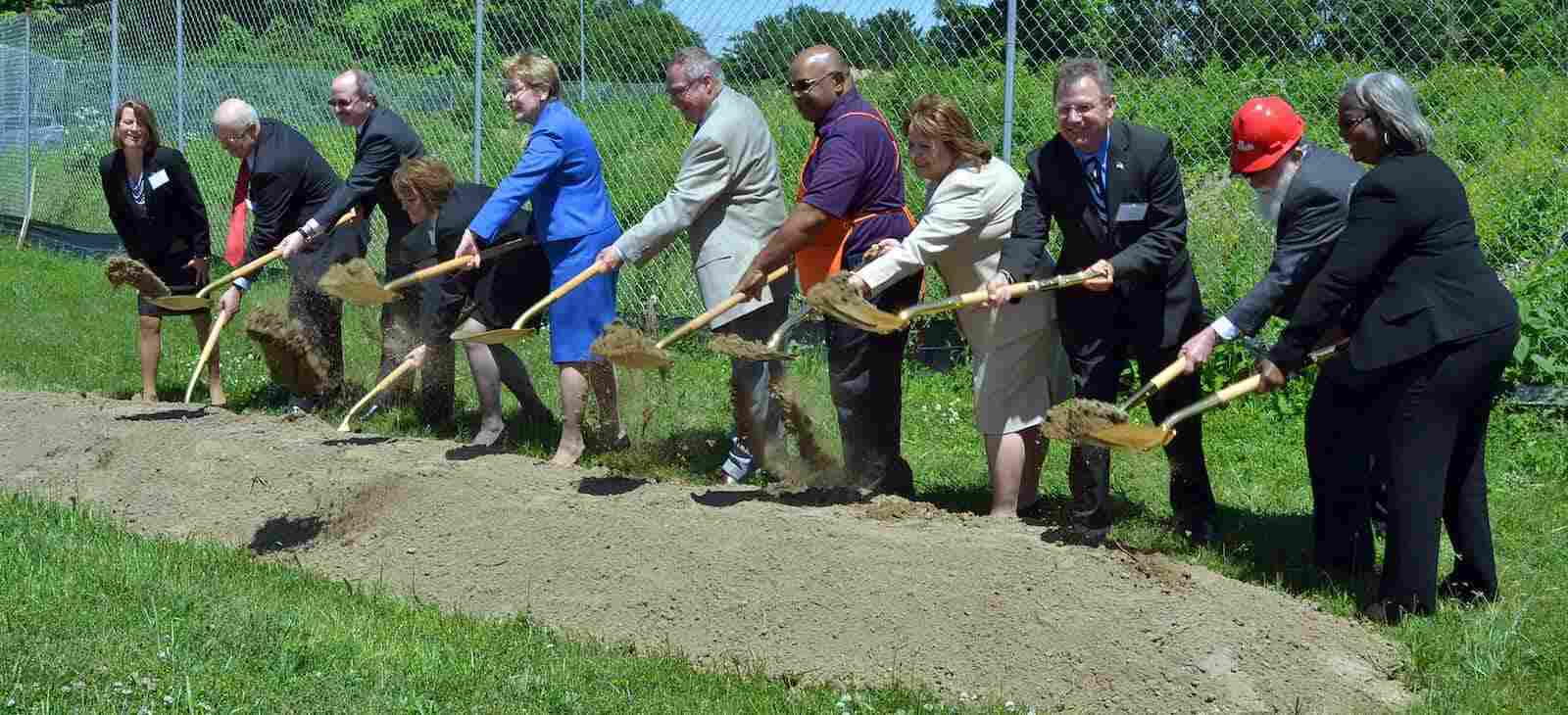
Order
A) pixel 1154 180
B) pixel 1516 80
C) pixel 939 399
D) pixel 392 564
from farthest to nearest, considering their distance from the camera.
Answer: pixel 939 399 → pixel 1516 80 → pixel 392 564 → pixel 1154 180

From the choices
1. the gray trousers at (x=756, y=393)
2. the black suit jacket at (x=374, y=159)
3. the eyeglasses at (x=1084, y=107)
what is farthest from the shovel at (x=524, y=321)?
the eyeglasses at (x=1084, y=107)

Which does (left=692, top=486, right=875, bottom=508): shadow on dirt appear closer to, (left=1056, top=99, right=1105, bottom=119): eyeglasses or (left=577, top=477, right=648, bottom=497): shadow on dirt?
(left=577, top=477, right=648, bottom=497): shadow on dirt

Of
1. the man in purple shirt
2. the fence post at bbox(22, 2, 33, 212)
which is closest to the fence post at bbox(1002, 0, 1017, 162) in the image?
the man in purple shirt

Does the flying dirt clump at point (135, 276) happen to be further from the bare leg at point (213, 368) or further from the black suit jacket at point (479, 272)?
the black suit jacket at point (479, 272)

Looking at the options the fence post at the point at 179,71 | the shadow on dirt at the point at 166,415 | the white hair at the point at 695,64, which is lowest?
the shadow on dirt at the point at 166,415

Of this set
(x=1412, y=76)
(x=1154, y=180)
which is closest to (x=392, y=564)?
(x=1154, y=180)

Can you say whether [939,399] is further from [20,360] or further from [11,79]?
[11,79]

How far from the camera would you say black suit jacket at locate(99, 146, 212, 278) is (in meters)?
8.94

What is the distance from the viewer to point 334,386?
8.99 meters

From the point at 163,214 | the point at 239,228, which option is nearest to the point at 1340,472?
the point at 239,228

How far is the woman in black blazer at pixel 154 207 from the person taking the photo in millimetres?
8883

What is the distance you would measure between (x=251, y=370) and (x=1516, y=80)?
25.5 feet

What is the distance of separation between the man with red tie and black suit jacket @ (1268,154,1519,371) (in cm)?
554

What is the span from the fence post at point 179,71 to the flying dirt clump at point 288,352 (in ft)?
23.0
